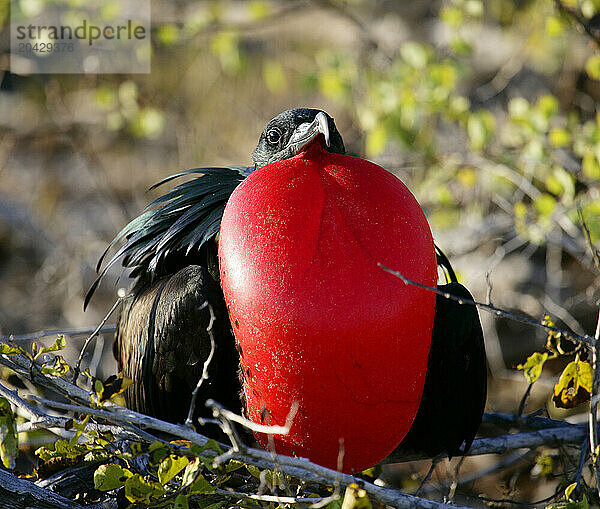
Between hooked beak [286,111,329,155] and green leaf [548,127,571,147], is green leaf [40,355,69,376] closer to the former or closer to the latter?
hooked beak [286,111,329,155]

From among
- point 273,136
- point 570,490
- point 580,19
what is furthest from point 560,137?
point 570,490

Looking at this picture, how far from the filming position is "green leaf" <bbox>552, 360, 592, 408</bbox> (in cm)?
163

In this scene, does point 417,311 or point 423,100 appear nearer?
point 417,311

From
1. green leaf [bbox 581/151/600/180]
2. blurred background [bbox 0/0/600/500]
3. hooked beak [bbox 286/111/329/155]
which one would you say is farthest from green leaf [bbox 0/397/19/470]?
green leaf [bbox 581/151/600/180]

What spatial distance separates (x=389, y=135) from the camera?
3.27 metres

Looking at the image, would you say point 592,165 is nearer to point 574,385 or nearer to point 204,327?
point 574,385

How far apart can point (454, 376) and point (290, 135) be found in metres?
0.72

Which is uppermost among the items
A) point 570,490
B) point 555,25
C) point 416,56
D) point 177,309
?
point 555,25

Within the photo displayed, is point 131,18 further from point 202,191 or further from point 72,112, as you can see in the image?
point 202,191

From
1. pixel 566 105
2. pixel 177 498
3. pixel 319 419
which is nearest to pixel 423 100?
pixel 566 105

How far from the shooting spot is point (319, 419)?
147cm

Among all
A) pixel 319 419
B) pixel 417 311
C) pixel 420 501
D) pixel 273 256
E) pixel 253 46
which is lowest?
pixel 420 501

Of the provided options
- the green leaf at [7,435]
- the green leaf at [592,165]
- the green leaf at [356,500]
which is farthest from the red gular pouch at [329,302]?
the green leaf at [592,165]

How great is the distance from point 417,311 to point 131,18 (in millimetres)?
3710
